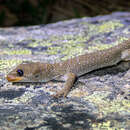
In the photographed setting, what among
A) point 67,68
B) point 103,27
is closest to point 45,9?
point 103,27

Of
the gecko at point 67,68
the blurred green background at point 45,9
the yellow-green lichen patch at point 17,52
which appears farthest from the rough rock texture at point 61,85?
the blurred green background at point 45,9

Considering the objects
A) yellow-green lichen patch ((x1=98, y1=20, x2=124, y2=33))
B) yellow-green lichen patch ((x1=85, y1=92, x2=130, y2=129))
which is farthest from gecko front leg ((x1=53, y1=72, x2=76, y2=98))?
yellow-green lichen patch ((x1=98, y1=20, x2=124, y2=33))

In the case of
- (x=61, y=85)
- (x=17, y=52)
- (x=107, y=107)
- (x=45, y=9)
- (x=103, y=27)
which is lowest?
(x=107, y=107)

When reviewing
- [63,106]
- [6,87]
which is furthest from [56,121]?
[6,87]

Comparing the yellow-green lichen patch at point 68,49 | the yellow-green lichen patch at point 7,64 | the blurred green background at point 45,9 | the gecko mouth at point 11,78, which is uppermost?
the blurred green background at point 45,9

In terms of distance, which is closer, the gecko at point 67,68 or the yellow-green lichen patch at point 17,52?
the gecko at point 67,68

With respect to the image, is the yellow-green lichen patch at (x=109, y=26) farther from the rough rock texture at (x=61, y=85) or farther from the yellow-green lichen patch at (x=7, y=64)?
the yellow-green lichen patch at (x=7, y=64)

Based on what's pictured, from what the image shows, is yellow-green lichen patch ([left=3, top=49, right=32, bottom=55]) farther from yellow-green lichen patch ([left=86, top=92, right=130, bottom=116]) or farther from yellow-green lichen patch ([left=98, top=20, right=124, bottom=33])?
yellow-green lichen patch ([left=86, top=92, right=130, bottom=116])

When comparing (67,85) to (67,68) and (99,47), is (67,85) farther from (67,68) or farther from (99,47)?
(99,47)
